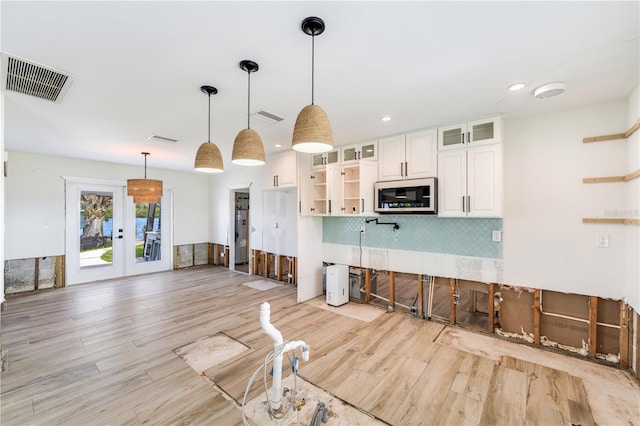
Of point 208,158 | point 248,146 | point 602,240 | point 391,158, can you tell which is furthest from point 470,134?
point 208,158

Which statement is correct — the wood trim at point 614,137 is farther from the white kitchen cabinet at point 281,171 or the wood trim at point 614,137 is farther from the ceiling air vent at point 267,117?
the white kitchen cabinet at point 281,171

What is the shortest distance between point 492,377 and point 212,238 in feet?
23.3

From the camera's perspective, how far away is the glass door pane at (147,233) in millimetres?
6570

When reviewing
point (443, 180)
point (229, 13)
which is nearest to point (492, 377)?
point (443, 180)

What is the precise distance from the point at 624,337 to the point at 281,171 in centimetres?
476

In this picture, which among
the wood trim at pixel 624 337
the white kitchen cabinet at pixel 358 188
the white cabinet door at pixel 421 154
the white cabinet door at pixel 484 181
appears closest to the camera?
the wood trim at pixel 624 337

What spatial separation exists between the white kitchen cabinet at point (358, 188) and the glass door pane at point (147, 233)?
203 inches

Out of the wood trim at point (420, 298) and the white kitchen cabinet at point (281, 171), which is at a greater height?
the white kitchen cabinet at point (281, 171)

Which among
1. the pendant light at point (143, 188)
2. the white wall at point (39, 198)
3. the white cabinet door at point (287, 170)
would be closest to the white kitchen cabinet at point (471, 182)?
the white cabinet door at point (287, 170)

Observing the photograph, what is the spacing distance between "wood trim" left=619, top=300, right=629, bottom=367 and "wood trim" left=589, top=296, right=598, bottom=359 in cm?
18

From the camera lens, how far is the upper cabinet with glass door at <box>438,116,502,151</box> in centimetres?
311

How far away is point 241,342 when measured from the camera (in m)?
3.23

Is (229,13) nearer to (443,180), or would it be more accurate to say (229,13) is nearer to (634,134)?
(443,180)

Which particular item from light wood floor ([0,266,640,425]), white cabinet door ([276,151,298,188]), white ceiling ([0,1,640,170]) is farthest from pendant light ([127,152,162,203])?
white cabinet door ([276,151,298,188])
